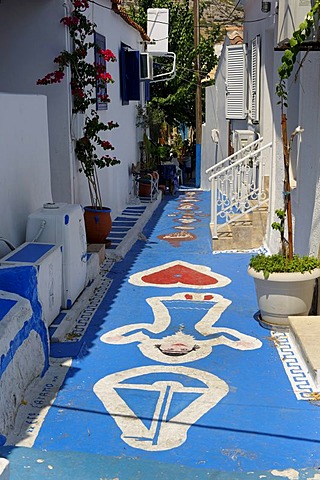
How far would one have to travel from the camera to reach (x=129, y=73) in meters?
13.6

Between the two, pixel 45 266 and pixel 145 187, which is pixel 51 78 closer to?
pixel 45 266

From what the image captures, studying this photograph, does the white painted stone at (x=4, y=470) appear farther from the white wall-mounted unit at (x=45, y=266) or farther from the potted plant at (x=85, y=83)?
the potted plant at (x=85, y=83)

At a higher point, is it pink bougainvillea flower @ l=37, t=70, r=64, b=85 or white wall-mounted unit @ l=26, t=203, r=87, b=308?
pink bougainvillea flower @ l=37, t=70, r=64, b=85

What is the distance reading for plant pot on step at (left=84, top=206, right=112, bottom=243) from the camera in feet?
30.8

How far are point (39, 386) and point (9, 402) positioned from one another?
0.69m

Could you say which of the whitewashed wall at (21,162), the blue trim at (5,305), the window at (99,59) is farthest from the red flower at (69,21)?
the blue trim at (5,305)

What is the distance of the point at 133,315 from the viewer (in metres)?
7.01

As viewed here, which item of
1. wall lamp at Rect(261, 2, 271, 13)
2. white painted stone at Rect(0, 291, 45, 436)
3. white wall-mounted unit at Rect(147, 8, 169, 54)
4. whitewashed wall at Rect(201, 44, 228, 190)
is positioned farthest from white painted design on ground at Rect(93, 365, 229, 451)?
white wall-mounted unit at Rect(147, 8, 169, 54)

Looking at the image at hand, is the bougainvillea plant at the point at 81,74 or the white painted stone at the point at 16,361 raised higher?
the bougainvillea plant at the point at 81,74

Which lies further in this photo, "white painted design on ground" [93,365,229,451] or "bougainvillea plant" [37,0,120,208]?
"bougainvillea plant" [37,0,120,208]

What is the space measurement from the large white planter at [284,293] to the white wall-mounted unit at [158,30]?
37.5 feet

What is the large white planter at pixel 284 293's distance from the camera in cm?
610

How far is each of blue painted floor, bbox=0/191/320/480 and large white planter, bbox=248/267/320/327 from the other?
0.28m

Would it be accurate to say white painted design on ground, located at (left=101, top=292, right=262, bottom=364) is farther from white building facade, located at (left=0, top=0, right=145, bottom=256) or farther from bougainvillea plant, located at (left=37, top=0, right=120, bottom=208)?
bougainvillea plant, located at (left=37, top=0, right=120, bottom=208)
